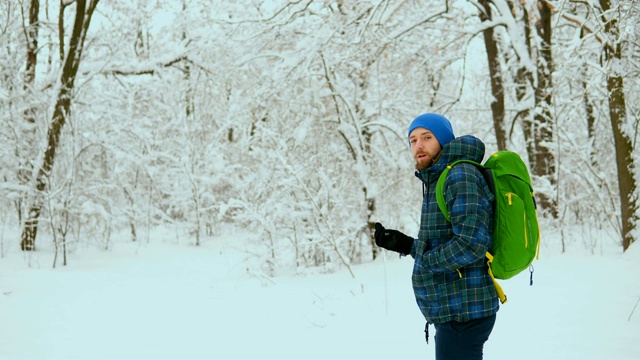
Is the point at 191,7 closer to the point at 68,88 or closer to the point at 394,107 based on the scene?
the point at 68,88

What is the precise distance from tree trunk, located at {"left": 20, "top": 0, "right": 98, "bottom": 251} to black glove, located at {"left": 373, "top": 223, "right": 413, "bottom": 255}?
8.91 meters

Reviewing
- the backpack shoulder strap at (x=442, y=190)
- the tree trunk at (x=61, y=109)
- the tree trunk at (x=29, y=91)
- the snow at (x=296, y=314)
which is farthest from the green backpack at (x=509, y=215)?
the tree trunk at (x=29, y=91)

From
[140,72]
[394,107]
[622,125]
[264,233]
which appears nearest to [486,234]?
[622,125]

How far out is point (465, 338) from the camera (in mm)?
2074

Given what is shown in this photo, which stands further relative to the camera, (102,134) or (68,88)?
(102,134)

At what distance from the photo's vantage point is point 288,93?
8.89 m

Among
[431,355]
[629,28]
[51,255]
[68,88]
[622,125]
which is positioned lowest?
[431,355]

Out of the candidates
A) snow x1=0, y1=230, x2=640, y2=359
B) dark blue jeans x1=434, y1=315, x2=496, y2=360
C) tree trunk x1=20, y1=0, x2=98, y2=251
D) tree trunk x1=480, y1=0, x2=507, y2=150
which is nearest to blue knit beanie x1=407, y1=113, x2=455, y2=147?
dark blue jeans x1=434, y1=315, x2=496, y2=360

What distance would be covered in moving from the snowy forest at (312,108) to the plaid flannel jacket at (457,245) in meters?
4.36

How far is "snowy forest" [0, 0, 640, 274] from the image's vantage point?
304 inches

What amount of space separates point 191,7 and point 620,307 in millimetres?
10559

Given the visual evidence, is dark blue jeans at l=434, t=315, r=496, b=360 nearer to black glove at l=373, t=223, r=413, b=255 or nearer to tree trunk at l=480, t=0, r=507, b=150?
black glove at l=373, t=223, r=413, b=255

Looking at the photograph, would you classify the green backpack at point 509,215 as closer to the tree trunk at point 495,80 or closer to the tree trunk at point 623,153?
the tree trunk at point 623,153

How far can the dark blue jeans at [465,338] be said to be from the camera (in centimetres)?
207
